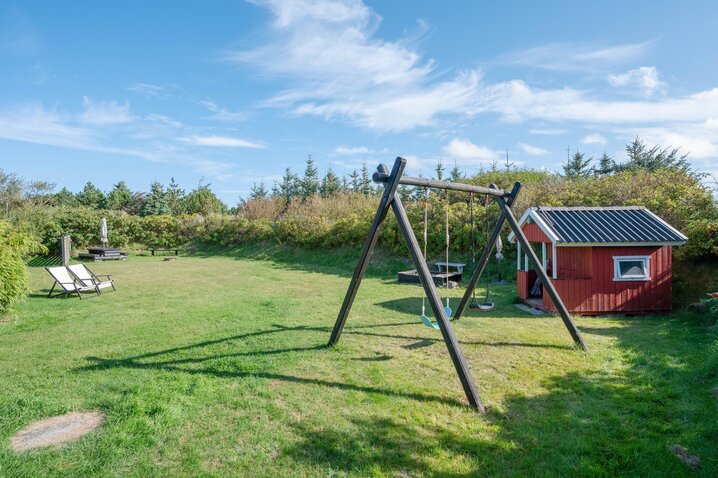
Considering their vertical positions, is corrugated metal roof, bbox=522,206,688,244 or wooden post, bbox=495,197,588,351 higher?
corrugated metal roof, bbox=522,206,688,244

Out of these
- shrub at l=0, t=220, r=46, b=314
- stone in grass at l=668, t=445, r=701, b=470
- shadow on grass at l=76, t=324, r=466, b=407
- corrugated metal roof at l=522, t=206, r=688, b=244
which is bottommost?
stone in grass at l=668, t=445, r=701, b=470

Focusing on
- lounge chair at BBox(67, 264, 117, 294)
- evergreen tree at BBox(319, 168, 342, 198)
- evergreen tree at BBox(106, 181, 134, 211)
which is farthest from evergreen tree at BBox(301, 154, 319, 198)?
lounge chair at BBox(67, 264, 117, 294)

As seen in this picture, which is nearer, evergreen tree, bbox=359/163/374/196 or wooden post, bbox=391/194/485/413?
wooden post, bbox=391/194/485/413

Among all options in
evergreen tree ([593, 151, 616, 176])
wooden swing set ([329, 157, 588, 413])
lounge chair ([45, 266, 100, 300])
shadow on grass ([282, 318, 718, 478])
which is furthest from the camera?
evergreen tree ([593, 151, 616, 176])

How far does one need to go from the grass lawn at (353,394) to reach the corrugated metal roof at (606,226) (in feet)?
5.52

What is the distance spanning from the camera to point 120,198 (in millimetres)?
44719

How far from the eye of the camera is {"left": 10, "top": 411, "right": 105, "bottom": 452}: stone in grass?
3166mm

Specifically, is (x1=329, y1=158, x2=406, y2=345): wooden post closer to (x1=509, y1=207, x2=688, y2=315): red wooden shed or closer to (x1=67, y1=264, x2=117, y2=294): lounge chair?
(x1=509, y1=207, x2=688, y2=315): red wooden shed

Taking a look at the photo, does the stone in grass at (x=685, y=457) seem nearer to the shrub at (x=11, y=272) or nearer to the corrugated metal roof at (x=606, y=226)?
the corrugated metal roof at (x=606, y=226)

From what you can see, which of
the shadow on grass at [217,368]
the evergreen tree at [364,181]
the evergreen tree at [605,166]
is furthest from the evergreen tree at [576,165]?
the shadow on grass at [217,368]

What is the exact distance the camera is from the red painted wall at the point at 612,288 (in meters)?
8.37

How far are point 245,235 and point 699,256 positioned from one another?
69.3 ft

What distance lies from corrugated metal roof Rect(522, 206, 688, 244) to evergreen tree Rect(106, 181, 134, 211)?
4552 centimetres

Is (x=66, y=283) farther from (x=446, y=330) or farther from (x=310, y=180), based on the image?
(x=310, y=180)
